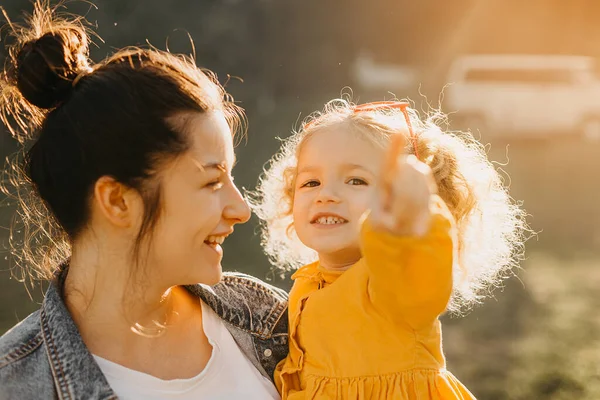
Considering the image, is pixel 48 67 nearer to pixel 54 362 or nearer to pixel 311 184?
pixel 54 362

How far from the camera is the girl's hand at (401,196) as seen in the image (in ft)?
4.81

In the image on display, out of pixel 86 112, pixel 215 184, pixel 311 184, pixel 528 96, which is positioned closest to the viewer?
pixel 86 112

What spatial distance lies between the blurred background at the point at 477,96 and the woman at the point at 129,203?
161 centimetres

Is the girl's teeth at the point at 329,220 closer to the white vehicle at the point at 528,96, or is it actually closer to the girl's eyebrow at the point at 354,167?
the girl's eyebrow at the point at 354,167

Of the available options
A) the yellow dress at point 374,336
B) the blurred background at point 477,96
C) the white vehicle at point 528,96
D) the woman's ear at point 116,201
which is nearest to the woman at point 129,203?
the woman's ear at point 116,201

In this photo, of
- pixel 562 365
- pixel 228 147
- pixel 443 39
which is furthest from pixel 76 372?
pixel 443 39

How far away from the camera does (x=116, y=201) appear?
1.92 m

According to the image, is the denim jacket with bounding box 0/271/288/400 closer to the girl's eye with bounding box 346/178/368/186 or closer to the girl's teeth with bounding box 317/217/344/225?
the girl's teeth with bounding box 317/217/344/225

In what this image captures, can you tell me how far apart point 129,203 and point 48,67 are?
371 millimetres

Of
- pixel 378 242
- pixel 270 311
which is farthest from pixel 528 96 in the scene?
pixel 378 242

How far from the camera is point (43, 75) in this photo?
1918 millimetres

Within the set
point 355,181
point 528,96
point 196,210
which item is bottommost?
point 196,210

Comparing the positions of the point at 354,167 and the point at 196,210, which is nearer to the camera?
the point at 196,210

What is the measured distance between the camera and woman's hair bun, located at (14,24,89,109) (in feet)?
6.31
